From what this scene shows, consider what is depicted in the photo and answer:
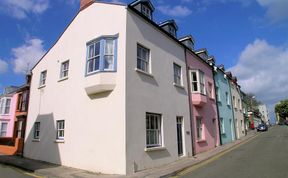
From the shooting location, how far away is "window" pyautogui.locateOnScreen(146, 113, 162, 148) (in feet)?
38.0

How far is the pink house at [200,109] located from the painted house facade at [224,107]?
2217 mm

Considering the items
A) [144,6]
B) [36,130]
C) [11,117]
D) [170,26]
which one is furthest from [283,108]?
[36,130]

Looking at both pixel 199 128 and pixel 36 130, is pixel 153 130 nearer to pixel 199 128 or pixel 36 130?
pixel 199 128

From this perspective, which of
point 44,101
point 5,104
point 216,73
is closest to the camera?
point 44,101

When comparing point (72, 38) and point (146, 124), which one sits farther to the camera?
point (72, 38)

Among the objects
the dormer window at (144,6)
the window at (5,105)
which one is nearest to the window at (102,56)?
the dormer window at (144,6)

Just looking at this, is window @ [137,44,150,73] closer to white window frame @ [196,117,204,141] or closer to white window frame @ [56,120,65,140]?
white window frame @ [56,120,65,140]

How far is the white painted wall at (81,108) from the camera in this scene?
10289 mm

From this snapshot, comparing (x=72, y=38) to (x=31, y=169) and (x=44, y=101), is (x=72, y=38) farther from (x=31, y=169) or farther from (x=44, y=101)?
(x=31, y=169)

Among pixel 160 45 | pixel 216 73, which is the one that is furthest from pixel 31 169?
pixel 216 73

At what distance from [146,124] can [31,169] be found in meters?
6.45

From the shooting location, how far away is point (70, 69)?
14062mm

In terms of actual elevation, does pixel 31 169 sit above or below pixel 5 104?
below

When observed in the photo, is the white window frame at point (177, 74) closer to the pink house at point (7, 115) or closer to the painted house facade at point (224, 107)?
the painted house facade at point (224, 107)
